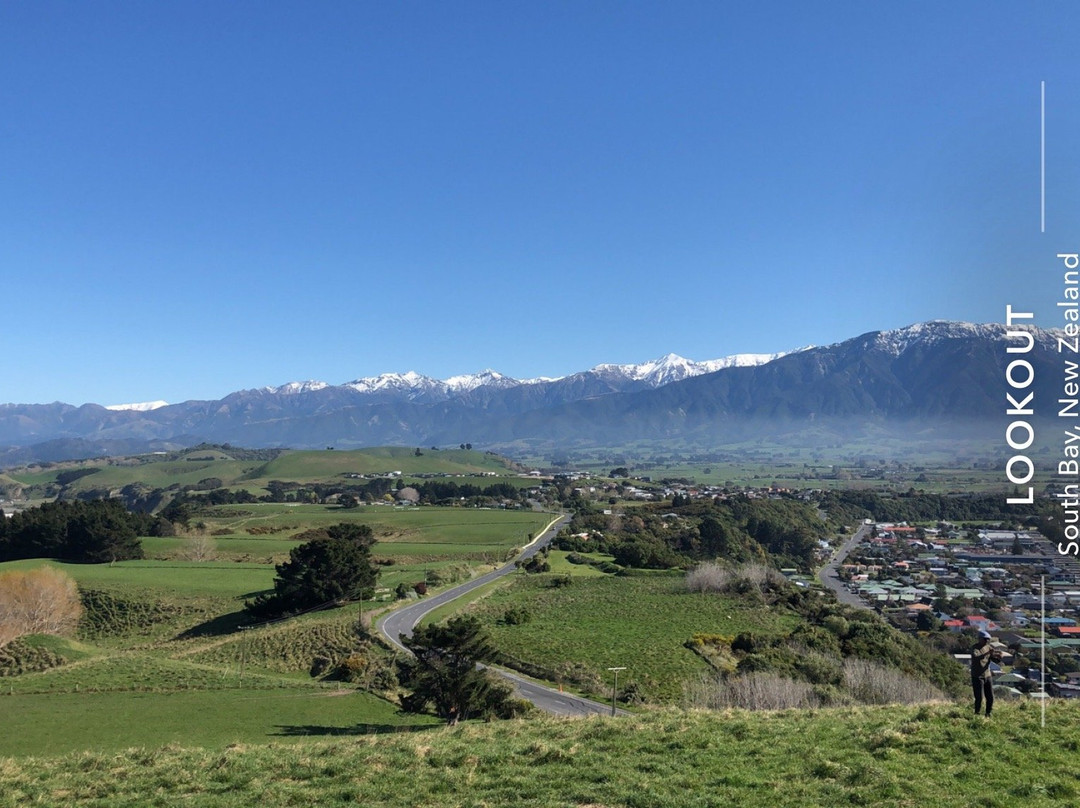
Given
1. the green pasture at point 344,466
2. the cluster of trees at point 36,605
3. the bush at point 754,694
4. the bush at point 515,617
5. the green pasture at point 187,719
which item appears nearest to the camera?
the green pasture at point 187,719

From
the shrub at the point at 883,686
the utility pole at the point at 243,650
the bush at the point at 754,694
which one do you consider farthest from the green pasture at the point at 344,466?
the bush at the point at 754,694

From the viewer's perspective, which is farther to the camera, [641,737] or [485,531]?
[485,531]

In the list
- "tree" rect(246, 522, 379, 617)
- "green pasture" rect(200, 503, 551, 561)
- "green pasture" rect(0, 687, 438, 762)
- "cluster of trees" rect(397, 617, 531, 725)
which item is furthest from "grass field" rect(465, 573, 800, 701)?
"green pasture" rect(200, 503, 551, 561)

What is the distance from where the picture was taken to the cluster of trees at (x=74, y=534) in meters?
61.1

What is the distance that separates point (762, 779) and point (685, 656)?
23.0m

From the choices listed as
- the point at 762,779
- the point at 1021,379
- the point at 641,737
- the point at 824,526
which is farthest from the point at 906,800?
the point at 824,526

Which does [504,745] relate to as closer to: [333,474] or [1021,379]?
[1021,379]

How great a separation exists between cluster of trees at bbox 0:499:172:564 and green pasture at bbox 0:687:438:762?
A: 39823 mm

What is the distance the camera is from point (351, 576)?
153 feet

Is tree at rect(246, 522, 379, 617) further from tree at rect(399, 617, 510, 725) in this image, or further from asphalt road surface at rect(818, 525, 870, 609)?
asphalt road surface at rect(818, 525, 870, 609)

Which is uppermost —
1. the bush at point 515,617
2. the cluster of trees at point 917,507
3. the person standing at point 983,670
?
the person standing at point 983,670

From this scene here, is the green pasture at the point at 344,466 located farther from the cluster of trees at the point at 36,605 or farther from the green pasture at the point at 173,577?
the cluster of trees at the point at 36,605

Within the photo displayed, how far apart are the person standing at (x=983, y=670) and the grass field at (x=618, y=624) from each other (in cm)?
1559

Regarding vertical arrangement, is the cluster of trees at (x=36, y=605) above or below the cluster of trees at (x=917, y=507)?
above
